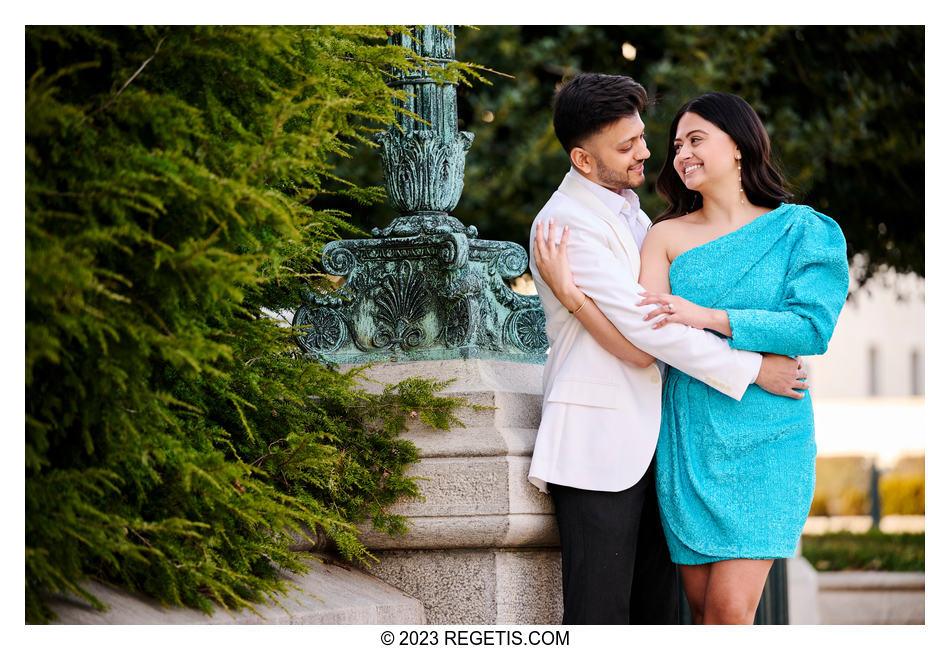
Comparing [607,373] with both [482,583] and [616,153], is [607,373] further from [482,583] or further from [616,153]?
[482,583]

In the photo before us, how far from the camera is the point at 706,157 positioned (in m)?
3.63

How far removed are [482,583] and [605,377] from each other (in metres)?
0.79

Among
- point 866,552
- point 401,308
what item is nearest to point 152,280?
point 401,308

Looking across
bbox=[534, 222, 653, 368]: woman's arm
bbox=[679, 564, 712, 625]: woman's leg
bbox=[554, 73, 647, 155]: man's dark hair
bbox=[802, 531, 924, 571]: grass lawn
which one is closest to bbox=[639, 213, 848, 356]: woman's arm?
bbox=[534, 222, 653, 368]: woman's arm

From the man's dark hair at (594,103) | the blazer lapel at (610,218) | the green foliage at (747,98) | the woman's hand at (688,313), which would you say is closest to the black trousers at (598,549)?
the woman's hand at (688,313)

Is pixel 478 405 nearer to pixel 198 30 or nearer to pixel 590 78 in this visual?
pixel 590 78

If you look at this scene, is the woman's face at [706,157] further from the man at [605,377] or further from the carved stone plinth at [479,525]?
the carved stone plinth at [479,525]

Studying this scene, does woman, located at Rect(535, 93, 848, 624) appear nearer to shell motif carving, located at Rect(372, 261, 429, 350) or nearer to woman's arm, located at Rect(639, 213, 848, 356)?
woman's arm, located at Rect(639, 213, 848, 356)

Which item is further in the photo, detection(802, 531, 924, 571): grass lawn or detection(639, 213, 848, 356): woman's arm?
detection(802, 531, 924, 571): grass lawn

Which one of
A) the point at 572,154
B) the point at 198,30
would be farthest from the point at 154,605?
the point at 572,154

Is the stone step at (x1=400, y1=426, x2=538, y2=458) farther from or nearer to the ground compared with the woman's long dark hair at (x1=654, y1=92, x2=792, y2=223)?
nearer to the ground

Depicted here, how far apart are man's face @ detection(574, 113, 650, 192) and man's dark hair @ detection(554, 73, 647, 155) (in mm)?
24

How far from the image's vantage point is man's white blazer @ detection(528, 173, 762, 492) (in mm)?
3420
